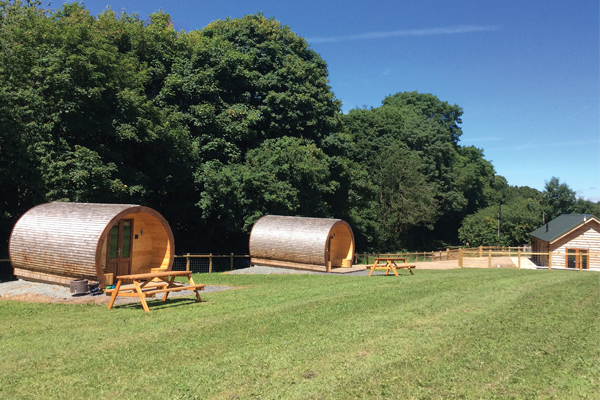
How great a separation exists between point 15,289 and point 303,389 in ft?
41.2

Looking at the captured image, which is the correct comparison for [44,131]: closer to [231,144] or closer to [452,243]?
[231,144]

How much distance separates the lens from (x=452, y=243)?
6134 centimetres

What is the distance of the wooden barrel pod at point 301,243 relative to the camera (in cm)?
2223

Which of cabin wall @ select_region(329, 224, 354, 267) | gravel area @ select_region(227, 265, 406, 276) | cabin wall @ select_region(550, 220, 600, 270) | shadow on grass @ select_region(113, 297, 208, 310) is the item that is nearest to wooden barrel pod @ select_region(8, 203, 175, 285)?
shadow on grass @ select_region(113, 297, 208, 310)

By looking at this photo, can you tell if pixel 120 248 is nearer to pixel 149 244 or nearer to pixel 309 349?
pixel 149 244

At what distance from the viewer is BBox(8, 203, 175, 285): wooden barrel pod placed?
13812 mm

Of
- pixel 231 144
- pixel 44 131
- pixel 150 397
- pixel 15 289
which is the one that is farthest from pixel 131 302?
pixel 231 144

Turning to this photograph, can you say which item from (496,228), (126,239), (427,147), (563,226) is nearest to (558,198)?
(496,228)

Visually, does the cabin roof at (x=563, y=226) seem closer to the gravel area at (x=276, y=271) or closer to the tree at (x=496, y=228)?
the tree at (x=496, y=228)

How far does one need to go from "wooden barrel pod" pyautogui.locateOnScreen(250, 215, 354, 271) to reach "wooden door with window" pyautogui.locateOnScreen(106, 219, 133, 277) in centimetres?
871

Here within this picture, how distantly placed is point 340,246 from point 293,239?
12.0 ft

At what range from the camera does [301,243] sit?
892 inches

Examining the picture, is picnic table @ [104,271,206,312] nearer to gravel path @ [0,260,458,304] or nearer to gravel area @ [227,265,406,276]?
gravel path @ [0,260,458,304]

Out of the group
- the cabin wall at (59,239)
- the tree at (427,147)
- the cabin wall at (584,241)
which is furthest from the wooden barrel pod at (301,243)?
the tree at (427,147)
